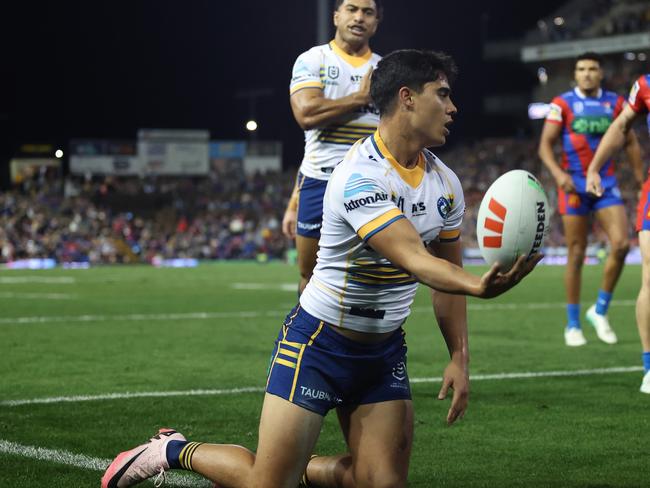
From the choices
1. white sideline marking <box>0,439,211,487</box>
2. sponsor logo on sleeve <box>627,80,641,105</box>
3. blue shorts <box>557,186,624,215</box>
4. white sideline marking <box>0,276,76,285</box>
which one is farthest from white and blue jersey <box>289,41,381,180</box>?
white sideline marking <box>0,276,76,285</box>

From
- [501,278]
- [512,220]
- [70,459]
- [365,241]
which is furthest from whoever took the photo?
[70,459]

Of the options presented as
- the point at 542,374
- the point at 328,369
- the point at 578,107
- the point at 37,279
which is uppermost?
the point at 578,107

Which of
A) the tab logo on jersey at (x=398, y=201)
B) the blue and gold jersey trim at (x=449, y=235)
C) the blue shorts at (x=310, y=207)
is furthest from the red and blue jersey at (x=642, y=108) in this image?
the tab logo on jersey at (x=398, y=201)

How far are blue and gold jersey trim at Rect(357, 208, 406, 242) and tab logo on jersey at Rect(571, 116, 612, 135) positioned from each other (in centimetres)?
714

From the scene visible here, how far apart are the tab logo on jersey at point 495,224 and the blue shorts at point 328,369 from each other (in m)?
0.97

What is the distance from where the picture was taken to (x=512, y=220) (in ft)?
12.0

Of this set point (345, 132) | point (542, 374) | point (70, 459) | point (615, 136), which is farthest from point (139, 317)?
point (70, 459)

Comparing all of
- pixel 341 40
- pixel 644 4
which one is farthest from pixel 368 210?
pixel 644 4

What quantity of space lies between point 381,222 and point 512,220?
537mm

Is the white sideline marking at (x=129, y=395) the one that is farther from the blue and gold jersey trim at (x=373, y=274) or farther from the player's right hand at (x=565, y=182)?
the player's right hand at (x=565, y=182)

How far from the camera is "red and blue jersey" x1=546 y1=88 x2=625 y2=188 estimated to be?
10711 mm

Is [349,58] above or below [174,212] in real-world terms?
above

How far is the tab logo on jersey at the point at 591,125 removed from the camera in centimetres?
1072

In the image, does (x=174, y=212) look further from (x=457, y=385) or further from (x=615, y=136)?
(x=457, y=385)
